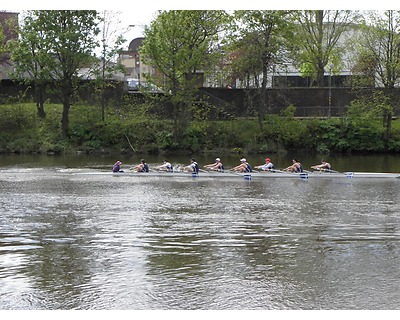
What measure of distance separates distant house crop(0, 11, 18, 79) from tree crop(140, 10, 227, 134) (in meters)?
11.6

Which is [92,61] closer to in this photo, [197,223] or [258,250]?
[197,223]

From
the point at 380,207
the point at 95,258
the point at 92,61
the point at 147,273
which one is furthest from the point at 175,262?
the point at 92,61

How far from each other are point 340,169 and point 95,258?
901 inches

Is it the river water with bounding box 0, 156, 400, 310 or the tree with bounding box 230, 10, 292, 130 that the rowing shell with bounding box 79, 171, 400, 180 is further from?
the tree with bounding box 230, 10, 292, 130

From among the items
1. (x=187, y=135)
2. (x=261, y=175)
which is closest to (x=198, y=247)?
(x=261, y=175)

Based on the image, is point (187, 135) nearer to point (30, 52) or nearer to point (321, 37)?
point (30, 52)

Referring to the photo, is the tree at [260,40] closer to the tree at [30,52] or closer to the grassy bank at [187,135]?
the grassy bank at [187,135]

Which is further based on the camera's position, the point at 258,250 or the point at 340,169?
the point at 340,169

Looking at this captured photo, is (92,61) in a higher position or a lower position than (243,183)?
higher

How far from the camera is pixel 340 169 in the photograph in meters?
34.6

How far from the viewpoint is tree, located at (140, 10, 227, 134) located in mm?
44250

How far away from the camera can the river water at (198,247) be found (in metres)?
12.4

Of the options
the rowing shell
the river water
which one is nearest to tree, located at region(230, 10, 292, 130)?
the rowing shell

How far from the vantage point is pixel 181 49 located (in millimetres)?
44344
